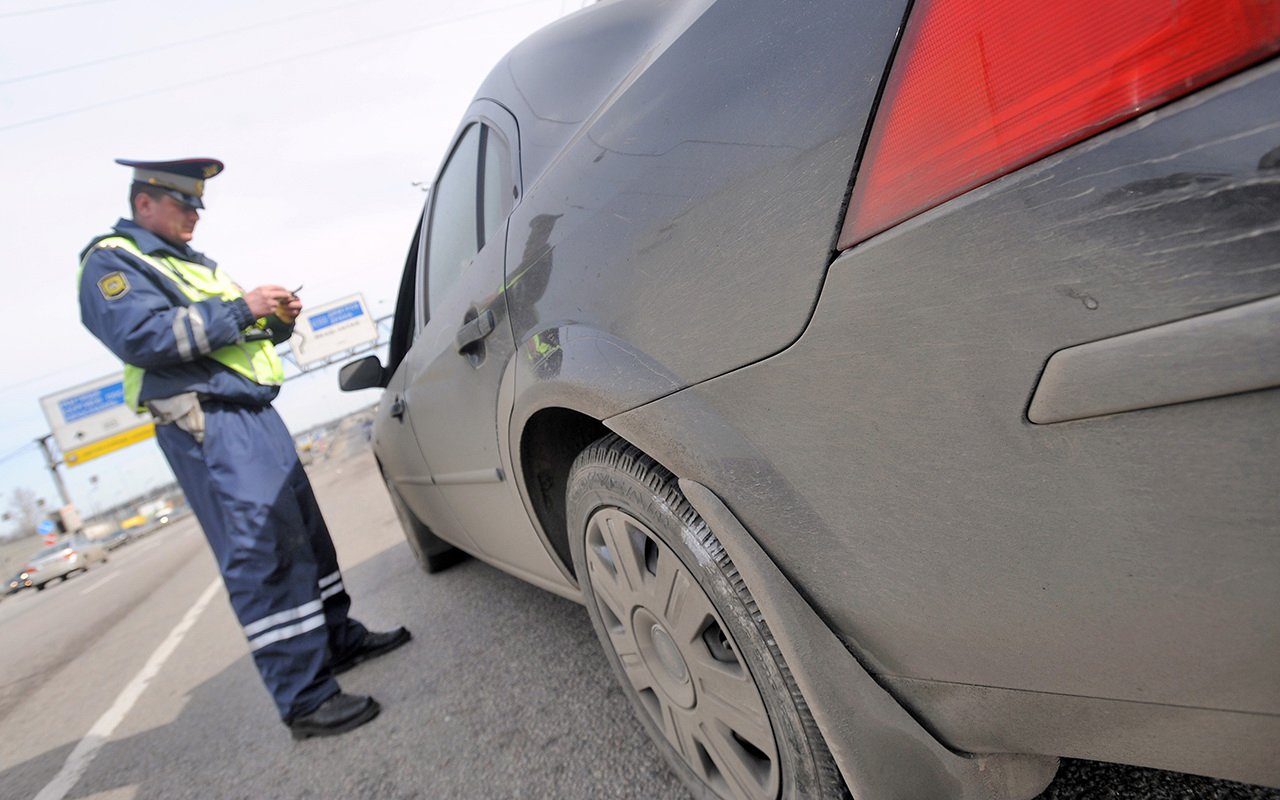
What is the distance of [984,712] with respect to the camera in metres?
0.79

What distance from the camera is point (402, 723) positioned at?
224 centimetres

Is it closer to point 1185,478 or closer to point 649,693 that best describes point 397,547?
point 649,693

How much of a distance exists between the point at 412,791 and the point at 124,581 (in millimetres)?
11661

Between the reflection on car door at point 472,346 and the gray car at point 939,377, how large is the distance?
0.44 m

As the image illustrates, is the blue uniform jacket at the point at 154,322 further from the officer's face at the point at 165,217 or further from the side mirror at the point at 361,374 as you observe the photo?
the side mirror at the point at 361,374

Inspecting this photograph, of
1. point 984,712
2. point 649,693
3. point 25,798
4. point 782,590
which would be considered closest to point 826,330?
point 782,590

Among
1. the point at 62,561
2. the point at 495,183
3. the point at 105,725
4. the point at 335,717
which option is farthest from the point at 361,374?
the point at 62,561

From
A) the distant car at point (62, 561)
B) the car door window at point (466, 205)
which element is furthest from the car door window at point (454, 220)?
the distant car at point (62, 561)

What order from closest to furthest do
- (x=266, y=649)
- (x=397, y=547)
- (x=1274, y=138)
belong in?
(x=1274, y=138) < (x=266, y=649) < (x=397, y=547)

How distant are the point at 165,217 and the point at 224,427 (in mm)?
944

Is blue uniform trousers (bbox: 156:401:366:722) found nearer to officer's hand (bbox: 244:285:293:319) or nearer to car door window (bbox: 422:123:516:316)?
officer's hand (bbox: 244:285:293:319)

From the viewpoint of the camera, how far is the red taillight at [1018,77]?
50 cm

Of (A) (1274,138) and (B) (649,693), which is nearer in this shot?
(A) (1274,138)

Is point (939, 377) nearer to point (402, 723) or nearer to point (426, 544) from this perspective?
point (402, 723)
